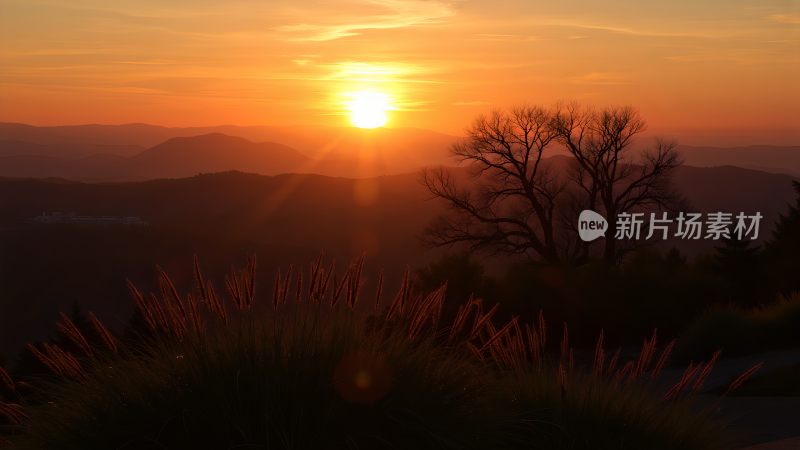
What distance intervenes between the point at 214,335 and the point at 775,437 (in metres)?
5.67

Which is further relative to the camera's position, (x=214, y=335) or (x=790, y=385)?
(x=790, y=385)

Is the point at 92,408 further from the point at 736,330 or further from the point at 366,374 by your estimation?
the point at 736,330

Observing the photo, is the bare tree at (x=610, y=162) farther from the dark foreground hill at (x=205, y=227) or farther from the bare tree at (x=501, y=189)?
the dark foreground hill at (x=205, y=227)

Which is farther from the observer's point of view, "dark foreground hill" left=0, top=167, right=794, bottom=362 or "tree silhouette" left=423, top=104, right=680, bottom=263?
"dark foreground hill" left=0, top=167, right=794, bottom=362

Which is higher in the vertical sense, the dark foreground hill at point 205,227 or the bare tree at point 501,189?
the bare tree at point 501,189

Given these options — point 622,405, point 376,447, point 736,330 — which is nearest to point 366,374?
point 376,447

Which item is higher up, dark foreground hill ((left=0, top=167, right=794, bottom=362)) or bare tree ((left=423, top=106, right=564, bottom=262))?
bare tree ((left=423, top=106, right=564, bottom=262))

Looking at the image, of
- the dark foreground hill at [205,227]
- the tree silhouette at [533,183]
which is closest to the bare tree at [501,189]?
the tree silhouette at [533,183]

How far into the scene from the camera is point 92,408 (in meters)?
5.23

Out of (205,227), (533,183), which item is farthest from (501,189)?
(205,227)

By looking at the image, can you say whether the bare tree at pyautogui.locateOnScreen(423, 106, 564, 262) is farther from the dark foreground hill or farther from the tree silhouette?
the dark foreground hill

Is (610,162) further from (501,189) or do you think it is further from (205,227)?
(205,227)

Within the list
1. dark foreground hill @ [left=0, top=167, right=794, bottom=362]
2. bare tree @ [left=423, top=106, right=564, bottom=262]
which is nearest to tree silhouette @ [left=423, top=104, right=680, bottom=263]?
bare tree @ [left=423, top=106, right=564, bottom=262]

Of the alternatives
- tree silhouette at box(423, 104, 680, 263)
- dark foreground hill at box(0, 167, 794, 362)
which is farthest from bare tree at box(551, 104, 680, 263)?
dark foreground hill at box(0, 167, 794, 362)
